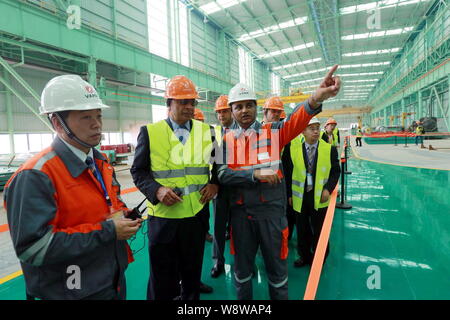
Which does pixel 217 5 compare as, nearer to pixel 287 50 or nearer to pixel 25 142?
pixel 287 50

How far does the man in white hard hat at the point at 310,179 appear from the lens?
2850mm

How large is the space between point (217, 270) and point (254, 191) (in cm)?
147

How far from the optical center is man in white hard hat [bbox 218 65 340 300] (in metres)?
1.90

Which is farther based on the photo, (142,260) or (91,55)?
(91,55)

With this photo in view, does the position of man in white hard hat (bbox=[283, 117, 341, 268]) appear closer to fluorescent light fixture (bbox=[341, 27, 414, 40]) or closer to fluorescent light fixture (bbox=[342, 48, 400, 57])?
fluorescent light fixture (bbox=[341, 27, 414, 40])

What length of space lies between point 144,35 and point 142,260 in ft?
55.5

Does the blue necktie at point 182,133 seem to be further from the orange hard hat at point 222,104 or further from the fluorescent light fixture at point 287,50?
the fluorescent light fixture at point 287,50

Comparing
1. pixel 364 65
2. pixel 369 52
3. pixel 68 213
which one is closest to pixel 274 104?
pixel 68 213

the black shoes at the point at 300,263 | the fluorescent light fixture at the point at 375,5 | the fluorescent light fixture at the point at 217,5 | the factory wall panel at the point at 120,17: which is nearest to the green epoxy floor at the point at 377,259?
the black shoes at the point at 300,263

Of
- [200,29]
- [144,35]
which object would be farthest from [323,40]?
[144,35]

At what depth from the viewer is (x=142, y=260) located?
3.19 m
